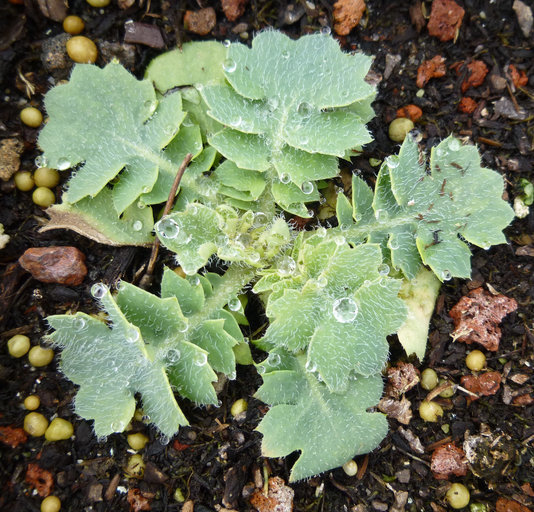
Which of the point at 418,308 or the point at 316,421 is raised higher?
the point at 418,308

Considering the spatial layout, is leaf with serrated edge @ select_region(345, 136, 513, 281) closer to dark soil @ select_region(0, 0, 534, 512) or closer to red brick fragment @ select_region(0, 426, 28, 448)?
dark soil @ select_region(0, 0, 534, 512)

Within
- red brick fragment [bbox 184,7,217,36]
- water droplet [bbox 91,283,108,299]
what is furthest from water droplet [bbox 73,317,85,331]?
red brick fragment [bbox 184,7,217,36]

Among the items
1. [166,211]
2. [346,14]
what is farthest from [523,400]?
[346,14]

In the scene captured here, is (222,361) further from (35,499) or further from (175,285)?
(35,499)

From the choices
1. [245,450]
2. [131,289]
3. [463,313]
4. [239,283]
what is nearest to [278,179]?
[239,283]

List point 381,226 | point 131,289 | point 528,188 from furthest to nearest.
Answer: point 528,188, point 381,226, point 131,289

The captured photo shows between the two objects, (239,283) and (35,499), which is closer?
(35,499)

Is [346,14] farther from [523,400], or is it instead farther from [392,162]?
[523,400]
